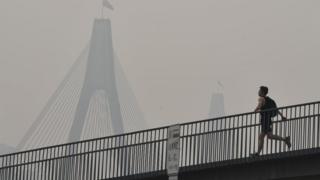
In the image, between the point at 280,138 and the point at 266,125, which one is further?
the point at 266,125

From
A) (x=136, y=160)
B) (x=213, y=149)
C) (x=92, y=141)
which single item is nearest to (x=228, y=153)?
(x=213, y=149)

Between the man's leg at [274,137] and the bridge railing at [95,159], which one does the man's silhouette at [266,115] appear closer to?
the man's leg at [274,137]

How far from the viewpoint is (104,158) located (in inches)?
1597

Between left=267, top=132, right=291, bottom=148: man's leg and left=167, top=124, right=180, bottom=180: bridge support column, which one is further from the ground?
left=267, top=132, right=291, bottom=148: man's leg

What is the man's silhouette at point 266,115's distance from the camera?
34.9 meters

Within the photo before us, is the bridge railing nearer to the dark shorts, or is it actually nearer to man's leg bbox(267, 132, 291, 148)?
the dark shorts

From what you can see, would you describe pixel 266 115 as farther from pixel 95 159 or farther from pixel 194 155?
pixel 95 159

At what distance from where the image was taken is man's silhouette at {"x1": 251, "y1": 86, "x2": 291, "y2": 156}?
114ft

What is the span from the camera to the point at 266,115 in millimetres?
35750

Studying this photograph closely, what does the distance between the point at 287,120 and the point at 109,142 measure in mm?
8531

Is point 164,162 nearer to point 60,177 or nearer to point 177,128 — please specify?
point 60,177

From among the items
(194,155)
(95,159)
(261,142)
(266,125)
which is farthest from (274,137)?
(95,159)

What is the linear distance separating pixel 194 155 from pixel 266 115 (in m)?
2.62

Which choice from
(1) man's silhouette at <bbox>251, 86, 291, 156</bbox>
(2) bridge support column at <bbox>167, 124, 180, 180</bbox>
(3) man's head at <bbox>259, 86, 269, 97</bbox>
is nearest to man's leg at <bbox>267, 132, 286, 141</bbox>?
(1) man's silhouette at <bbox>251, 86, 291, 156</bbox>
